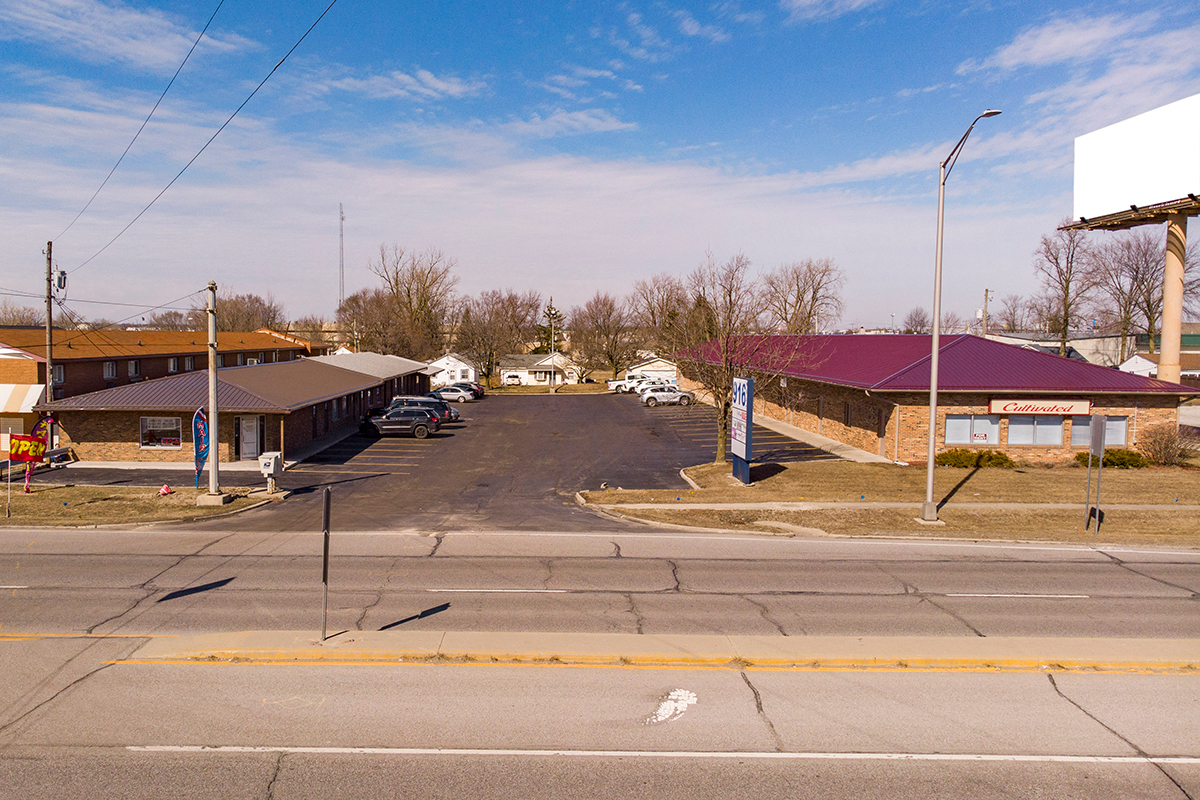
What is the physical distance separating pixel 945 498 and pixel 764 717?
61.9ft

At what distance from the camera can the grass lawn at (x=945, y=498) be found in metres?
20.7

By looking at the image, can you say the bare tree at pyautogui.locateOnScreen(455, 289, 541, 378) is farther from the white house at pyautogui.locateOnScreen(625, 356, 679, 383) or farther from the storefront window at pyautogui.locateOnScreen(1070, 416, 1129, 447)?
the storefront window at pyautogui.locateOnScreen(1070, 416, 1129, 447)

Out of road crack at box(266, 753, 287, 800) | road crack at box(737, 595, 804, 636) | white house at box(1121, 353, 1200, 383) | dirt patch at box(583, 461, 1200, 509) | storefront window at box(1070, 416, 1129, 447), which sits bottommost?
road crack at box(266, 753, 287, 800)

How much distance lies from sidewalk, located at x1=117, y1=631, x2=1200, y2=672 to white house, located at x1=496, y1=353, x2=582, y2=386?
83172mm

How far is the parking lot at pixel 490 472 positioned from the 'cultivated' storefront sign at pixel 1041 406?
25.9 feet

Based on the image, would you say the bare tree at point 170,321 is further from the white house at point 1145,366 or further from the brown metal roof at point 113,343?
the white house at point 1145,366

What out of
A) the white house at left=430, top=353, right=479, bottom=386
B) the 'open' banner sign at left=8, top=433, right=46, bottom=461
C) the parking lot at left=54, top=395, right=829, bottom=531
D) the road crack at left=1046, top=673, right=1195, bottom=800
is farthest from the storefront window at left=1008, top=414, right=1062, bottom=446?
the white house at left=430, top=353, right=479, bottom=386

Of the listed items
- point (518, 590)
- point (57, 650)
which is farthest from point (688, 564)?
point (57, 650)

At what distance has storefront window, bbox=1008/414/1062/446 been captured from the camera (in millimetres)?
32562

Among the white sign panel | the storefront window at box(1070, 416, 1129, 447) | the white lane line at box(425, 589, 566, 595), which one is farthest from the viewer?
the storefront window at box(1070, 416, 1129, 447)

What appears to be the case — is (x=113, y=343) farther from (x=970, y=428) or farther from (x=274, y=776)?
(x=970, y=428)

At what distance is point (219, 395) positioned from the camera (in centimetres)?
3203

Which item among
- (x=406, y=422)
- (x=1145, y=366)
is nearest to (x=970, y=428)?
(x=406, y=422)

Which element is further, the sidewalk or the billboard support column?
the billboard support column
